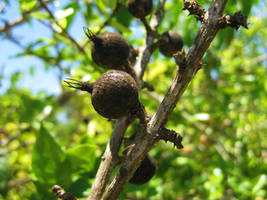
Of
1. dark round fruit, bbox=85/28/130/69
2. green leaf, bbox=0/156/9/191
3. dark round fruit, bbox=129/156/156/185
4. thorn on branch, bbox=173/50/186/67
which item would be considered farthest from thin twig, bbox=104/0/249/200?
green leaf, bbox=0/156/9/191

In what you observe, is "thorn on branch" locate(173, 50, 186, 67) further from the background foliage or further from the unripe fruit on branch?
the background foliage

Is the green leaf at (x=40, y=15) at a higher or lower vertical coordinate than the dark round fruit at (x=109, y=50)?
higher

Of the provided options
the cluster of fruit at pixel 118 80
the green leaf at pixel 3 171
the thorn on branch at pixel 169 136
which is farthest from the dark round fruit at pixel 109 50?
the green leaf at pixel 3 171

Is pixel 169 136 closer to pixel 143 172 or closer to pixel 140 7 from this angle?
pixel 143 172

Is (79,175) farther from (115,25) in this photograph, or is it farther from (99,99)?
(115,25)

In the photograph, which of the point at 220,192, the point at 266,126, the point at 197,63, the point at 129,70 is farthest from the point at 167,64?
the point at 197,63

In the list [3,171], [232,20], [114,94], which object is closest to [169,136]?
[114,94]

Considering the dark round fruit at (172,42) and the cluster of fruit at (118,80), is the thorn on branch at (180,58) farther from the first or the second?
the dark round fruit at (172,42)
